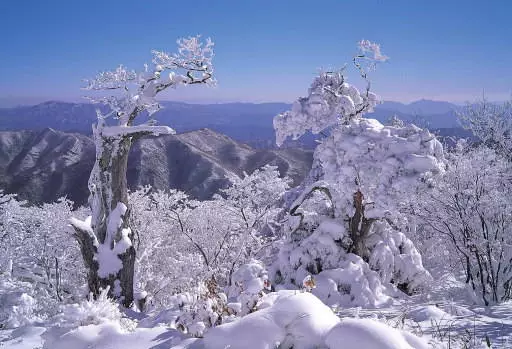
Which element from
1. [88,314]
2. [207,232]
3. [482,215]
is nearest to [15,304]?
[88,314]

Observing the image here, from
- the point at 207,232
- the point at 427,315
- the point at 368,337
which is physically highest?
the point at 368,337

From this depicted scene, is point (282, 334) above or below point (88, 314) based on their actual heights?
above

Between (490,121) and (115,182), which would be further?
(490,121)

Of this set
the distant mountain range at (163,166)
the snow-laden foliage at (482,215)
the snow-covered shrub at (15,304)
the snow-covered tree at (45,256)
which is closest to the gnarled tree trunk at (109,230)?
the snow-covered shrub at (15,304)

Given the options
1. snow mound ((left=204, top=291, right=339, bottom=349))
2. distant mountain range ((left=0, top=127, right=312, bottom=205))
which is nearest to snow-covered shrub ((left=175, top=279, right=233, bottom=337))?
snow mound ((left=204, top=291, right=339, bottom=349))

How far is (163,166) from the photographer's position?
382ft

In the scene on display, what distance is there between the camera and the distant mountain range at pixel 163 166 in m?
105

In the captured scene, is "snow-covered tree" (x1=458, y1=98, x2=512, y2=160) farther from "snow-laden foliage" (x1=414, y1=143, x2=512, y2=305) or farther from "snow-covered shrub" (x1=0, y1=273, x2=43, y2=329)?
"snow-covered shrub" (x1=0, y1=273, x2=43, y2=329)

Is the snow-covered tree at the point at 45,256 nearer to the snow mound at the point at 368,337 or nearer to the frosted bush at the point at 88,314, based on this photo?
the frosted bush at the point at 88,314

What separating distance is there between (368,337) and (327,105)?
10349 mm

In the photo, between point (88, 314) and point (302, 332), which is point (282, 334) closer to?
point (302, 332)

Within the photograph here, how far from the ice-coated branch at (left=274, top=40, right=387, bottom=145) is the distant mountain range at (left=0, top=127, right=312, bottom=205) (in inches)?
3436

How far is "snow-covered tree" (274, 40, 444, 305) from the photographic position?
31.8ft

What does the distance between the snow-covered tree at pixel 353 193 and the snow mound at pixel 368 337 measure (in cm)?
635
